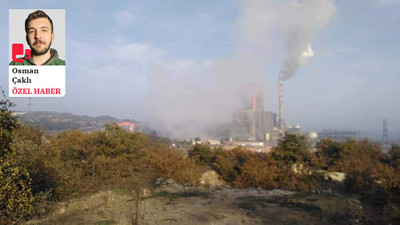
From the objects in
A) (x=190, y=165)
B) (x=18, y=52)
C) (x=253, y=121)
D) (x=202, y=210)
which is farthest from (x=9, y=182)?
(x=253, y=121)

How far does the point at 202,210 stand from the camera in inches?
280

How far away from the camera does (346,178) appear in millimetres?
9953

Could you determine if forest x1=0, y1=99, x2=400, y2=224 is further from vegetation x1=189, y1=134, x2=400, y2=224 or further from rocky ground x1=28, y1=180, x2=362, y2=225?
rocky ground x1=28, y1=180, x2=362, y2=225

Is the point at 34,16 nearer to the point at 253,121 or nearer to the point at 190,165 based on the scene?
the point at 190,165

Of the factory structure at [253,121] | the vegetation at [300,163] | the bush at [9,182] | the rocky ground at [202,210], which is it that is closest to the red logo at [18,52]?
the bush at [9,182]

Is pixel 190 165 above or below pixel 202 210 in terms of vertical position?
above

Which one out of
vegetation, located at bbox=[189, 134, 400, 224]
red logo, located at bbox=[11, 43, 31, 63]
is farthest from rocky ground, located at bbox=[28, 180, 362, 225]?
red logo, located at bbox=[11, 43, 31, 63]

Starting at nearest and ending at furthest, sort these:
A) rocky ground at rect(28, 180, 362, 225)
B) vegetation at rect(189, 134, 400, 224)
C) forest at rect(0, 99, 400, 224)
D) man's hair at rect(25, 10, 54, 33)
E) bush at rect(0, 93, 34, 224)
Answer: bush at rect(0, 93, 34, 224), rocky ground at rect(28, 180, 362, 225), man's hair at rect(25, 10, 54, 33), forest at rect(0, 99, 400, 224), vegetation at rect(189, 134, 400, 224)

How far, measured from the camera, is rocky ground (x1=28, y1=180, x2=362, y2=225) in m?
6.06

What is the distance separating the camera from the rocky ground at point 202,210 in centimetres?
606

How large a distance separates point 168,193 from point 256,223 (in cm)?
423

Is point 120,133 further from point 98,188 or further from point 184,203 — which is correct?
point 184,203

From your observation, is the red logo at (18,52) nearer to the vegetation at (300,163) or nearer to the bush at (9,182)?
the bush at (9,182)

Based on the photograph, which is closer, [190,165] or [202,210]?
[202,210]
